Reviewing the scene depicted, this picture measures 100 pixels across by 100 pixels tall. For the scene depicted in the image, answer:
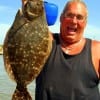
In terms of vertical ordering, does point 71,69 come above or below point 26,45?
below

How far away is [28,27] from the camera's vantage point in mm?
4652

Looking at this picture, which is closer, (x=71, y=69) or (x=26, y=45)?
(x=26, y=45)

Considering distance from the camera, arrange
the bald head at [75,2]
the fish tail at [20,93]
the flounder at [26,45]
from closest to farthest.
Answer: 1. the flounder at [26,45]
2. the fish tail at [20,93]
3. the bald head at [75,2]

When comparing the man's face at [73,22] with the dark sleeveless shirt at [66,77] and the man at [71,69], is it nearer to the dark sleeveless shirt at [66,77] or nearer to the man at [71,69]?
the man at [71,69]

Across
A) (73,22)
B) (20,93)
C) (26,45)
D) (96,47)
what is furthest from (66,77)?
(26,45)

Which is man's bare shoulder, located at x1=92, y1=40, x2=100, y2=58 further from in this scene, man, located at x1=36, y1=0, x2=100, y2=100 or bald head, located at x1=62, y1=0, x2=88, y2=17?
bald head, located at x1=62, y1=0, x2=88, y2=17

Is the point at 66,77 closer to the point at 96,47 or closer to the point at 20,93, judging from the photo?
the point at 96,47

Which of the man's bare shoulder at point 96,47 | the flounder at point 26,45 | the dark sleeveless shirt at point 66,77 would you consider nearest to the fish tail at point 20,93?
the flounder at point 26,45

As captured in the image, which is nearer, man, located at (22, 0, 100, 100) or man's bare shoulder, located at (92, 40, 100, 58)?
man, located at (22, 0, 100, 100)

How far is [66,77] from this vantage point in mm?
5355

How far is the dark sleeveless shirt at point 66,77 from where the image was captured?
5340 millimetres

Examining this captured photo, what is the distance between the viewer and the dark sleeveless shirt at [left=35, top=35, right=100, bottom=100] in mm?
5340

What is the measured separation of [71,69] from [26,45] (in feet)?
3.19

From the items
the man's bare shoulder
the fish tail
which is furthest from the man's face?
the fish tail
